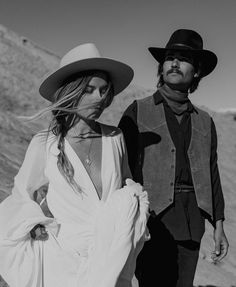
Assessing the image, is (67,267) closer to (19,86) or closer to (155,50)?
(155,50)

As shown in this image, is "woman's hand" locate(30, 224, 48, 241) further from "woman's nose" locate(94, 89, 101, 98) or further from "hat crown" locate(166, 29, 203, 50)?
"hat crown" locate(166, 29, 203, 50)

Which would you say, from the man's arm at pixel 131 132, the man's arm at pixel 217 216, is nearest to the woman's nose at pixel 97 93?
the man's arm at pixel 131 132

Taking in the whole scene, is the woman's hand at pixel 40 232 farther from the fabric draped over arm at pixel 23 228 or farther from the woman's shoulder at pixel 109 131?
the woman's shoulder at pixel 109 131

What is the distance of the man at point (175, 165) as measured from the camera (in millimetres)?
3230

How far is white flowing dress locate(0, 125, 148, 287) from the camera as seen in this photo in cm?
239

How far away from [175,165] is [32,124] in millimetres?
11597

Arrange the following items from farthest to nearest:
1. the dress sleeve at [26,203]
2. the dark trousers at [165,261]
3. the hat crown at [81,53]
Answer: the dark trousers at [165,261] → the hat crown at [81,53] → the dress sleeve at [26,203]

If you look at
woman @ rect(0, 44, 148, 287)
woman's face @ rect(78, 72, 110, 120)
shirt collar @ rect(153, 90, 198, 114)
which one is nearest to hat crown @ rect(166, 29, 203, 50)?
shirt collar @ rect(153, 90, 198, 114)

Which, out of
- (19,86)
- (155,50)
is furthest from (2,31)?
(155,50)

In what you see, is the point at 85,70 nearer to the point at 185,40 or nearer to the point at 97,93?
the point at 97,93

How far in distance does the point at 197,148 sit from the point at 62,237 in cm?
124

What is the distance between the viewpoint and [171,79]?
3.30m

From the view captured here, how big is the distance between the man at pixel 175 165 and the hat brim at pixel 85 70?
479 mm

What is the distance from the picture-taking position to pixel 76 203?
2.51m
